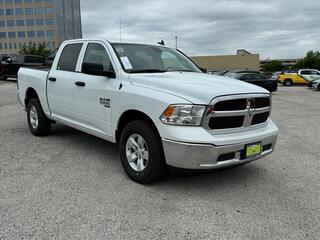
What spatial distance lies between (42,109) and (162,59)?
2.78 meters

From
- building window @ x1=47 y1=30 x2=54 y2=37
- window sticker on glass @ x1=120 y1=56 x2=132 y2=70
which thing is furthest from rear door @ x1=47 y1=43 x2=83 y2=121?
building window @ x1=47 y1=30 x2=54 y2=37

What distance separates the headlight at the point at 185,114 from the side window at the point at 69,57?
2420 mm

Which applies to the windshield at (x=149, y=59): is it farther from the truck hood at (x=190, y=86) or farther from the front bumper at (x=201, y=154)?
the front bumper at (x=201, y=154)

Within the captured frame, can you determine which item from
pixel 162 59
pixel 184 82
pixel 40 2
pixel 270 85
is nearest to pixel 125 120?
pixel 184 82

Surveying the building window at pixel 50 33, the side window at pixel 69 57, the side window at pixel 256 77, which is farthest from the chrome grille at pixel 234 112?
the building window at pixel 50 33

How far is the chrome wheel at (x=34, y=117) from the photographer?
22.0 ft

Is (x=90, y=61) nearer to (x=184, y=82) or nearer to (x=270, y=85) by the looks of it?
(x=184, y=82)

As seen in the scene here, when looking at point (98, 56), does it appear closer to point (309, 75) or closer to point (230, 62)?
point (309, 75)

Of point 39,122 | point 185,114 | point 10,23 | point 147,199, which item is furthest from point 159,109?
point 10,23

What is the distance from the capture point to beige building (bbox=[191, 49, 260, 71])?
262ft

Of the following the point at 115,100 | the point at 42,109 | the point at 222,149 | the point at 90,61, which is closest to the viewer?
the point at 222,149

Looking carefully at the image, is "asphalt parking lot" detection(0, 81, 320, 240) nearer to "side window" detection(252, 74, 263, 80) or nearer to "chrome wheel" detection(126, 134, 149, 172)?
"chrome wheel" detection(126, 134, 149, 172)

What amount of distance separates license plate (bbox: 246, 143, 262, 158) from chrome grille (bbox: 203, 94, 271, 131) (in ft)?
0.79

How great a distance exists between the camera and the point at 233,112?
380 centimetres
